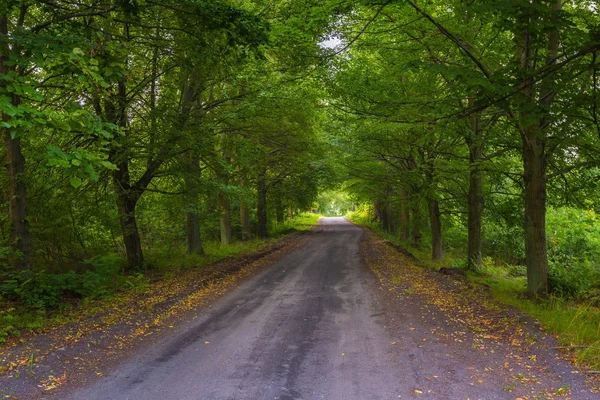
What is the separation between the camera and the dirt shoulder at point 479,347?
4188mm

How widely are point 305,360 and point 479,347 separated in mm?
2314

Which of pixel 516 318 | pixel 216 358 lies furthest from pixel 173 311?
pixel 516 318

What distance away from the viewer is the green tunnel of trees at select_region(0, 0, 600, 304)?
5633 mm

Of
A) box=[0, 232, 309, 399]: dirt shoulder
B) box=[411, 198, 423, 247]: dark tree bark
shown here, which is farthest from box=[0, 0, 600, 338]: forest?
box=[411, 198, 423, 247]: dark tree bark

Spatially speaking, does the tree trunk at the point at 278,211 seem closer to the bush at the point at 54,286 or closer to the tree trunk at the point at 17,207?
the bush at the point at 54,286

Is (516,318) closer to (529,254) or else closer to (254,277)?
(529,254)

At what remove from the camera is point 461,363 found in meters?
4.88

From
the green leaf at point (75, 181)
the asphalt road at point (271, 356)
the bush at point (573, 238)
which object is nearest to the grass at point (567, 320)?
the asphalt road at point (271, 356)

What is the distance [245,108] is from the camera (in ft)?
39.8

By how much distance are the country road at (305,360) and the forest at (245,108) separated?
2.47 metres

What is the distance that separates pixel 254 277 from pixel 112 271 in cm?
367

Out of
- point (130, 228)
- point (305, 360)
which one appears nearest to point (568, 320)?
point (305, 360)

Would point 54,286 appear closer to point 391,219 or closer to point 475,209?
point 475,209

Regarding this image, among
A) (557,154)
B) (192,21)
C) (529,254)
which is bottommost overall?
(529,254)
